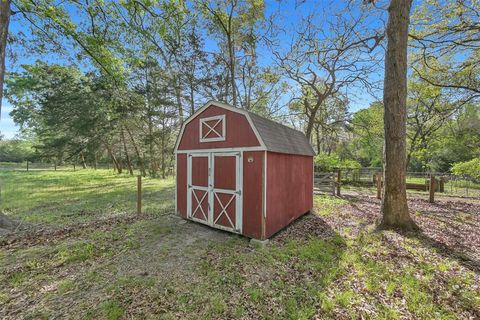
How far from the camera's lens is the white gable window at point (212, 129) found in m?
5.68

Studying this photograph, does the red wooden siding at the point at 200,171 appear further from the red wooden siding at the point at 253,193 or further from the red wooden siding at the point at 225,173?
the red wooden siding at the point at 253,193

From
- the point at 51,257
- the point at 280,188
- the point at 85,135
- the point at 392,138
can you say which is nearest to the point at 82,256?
the point at 51,257

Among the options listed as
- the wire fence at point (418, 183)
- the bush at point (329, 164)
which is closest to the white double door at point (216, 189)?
the wire fence at point (418, 183)

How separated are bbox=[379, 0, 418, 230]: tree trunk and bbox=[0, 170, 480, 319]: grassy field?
625 millimetres

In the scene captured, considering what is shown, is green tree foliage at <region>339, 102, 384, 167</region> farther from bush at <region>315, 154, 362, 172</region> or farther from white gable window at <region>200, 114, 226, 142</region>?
white gable window at <region>200, 114, 226, 142</region>

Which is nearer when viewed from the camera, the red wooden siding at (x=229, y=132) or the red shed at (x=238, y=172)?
the red shed at (x=238, y=172)

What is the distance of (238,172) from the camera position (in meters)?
5.34

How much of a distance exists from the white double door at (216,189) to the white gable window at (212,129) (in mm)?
427

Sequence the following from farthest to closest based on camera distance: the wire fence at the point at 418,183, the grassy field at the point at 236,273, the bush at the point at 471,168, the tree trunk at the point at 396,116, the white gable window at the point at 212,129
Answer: the wire fence at the point at 418,183, the bush at the point at 471,168, the white gable window at the point at 212,129, the tree trunk at the point at 396,116, the grassy field at the point at 236,273

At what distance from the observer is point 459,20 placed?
786 centimetres

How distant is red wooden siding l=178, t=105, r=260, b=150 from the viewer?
5.19 meters

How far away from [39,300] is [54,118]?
16365mm

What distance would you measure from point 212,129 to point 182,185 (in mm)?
2138

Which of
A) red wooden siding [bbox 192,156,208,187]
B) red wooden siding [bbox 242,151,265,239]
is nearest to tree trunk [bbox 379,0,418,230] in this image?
red wooden siding [bbox 242,151,265,239]
